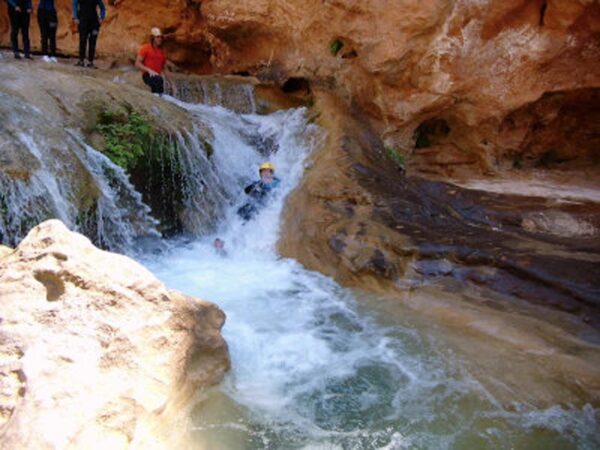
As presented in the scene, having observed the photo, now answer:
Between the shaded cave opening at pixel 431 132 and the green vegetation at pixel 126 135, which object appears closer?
the green vegetation at pixel 126 135

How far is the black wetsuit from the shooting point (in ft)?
21.3

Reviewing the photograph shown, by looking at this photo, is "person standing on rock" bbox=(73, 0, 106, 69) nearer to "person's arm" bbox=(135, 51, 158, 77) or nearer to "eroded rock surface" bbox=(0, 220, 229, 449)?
"person's arm" bbox=(135, 51, 158, 77)

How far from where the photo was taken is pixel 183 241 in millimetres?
6164

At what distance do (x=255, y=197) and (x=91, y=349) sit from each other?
4.26 m

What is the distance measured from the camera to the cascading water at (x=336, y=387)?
109 inches

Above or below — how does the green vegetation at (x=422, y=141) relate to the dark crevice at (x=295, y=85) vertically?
below

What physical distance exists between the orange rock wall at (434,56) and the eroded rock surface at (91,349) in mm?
5945

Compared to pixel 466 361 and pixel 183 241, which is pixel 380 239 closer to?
pixel 466 361

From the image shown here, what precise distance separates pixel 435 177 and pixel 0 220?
253 inches

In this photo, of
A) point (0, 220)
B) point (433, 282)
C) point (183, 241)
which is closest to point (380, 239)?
point (433, 282)

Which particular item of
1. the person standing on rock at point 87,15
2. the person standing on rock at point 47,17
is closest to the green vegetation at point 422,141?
the person standing on rock at point 87,15

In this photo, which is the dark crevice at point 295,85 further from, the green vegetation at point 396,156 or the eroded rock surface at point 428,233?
the green vegetation at point 396,156

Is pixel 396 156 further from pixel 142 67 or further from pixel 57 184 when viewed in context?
pixel 57 184

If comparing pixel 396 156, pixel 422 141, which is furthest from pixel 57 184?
pixel 422 141
